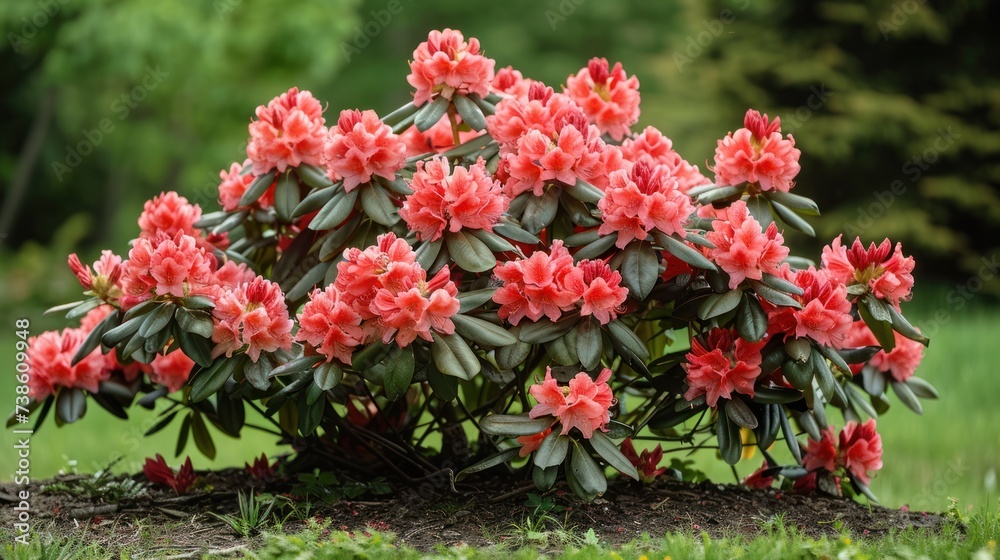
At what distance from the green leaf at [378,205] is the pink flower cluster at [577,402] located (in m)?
0.63

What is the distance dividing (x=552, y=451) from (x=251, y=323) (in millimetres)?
883

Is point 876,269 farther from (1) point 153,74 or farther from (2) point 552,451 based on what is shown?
(1) point 153,74

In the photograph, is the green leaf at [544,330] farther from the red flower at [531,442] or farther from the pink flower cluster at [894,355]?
the pink flower cluster at [894,355]

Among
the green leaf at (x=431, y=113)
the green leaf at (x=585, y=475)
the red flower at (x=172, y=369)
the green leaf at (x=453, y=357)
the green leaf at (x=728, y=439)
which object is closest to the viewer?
the green leaf at (x=453, y=357)

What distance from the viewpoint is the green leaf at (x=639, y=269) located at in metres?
2.54

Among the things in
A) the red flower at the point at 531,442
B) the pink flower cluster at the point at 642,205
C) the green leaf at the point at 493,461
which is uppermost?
the pink flower cluster at the point at 642,205

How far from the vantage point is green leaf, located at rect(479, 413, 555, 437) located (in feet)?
8.36

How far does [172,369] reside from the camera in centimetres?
331

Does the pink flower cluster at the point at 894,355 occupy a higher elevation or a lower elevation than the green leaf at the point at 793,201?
lower

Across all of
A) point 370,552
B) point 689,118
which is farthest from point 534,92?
point 689,118

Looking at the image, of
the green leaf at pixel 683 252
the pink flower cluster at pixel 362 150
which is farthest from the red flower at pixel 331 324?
the green leaf at pixel 683 252

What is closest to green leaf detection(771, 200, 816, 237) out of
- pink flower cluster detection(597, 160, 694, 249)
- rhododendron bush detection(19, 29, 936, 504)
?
rhododendron bush detection(19, 29, 936, 504)

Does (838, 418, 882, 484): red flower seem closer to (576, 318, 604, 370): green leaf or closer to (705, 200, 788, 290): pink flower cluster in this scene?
(705, 200, 788, 290): pink flower cluster

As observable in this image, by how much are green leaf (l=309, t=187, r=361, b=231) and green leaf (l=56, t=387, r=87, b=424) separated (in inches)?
45.9
